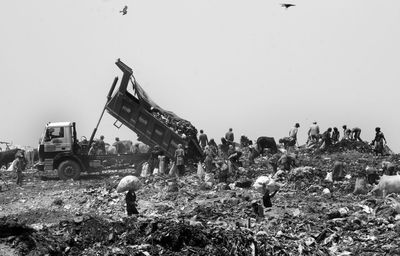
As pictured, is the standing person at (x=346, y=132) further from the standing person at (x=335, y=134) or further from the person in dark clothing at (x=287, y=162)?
the person in dark clothing at (x=287, y=162)

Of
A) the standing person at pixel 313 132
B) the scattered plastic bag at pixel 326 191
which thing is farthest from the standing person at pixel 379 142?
the scattered plastic bag at pixel 326 191

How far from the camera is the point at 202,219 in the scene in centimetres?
1298

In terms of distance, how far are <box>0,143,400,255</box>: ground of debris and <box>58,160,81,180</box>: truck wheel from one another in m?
0.34

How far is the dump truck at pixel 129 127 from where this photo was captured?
65.4ft

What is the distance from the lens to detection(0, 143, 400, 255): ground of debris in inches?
417

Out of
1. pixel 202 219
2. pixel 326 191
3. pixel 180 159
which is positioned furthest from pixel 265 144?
pixel 202 219

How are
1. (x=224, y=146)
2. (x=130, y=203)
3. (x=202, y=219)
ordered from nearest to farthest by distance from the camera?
(x=202, y=219)
(x=130, y=203)
(x=224, y=146)

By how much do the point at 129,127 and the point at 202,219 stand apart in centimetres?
769

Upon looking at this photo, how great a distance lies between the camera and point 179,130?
2028 centimetres

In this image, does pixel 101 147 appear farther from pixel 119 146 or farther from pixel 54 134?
pixel 54 134

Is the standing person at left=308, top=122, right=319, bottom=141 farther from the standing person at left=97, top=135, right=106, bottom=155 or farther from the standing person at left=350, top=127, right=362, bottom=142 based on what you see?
the standing person at left=97, top=135, right=106, bottom=155

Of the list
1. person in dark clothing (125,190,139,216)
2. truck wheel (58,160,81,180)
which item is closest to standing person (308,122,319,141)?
truck wheel (58,160,81,180)

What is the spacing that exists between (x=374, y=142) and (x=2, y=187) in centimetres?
1298

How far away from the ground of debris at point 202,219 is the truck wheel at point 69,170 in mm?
345
